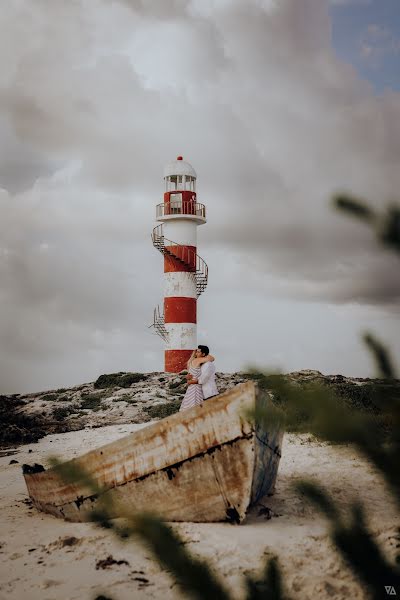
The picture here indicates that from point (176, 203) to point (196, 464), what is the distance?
2201cm

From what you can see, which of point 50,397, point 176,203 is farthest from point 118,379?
point 176,203

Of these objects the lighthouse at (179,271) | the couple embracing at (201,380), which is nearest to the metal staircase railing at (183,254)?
the lighthouse at (179,271)

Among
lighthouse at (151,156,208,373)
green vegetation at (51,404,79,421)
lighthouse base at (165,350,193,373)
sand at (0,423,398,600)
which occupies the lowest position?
sand at (0,423,398,600)

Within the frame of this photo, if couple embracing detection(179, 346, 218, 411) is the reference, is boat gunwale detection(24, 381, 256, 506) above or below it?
below

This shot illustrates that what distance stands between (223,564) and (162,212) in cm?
2366

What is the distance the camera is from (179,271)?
27.3 m

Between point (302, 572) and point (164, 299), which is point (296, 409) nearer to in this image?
point (302, 572)

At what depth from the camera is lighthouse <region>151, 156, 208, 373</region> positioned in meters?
27.1

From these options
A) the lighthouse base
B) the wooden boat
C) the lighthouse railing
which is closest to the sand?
the wooden boat

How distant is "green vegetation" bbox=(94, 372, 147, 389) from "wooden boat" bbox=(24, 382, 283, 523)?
18030mm

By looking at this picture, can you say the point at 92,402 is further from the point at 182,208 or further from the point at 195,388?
the point at 195,388

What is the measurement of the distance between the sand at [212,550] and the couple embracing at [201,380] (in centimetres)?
181

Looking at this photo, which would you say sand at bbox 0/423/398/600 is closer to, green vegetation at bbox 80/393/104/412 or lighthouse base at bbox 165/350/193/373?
green vegetation at bbox 80/393/104/412

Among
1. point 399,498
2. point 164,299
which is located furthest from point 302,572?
point 164,299
